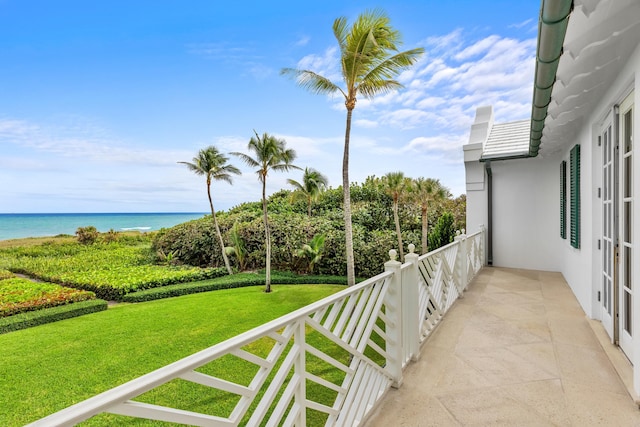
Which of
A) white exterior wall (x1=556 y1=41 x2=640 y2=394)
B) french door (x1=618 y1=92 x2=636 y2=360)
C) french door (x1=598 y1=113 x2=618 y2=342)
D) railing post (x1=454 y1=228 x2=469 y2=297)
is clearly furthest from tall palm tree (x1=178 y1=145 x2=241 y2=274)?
french door (x1=618 y1=92 x2=636 y2=360)

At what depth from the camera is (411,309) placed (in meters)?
3.01

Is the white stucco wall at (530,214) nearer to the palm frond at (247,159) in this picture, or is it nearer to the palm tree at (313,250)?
the palm tree at (313,250)

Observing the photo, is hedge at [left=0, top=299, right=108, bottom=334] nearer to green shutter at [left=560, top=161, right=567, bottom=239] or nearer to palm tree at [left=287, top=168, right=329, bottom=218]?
palm tree at [left=287, top=168, right=329, bottom=218]

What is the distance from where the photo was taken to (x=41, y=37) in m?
16.4

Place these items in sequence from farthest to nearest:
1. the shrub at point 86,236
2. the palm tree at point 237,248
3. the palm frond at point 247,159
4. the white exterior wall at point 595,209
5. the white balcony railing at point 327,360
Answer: the shrub at point 86,236 < the palm tree at point 237,248 < the palm frond at point 247,159 < the white exterior wall at point 595,209 < the white balcony railing at point 327,360

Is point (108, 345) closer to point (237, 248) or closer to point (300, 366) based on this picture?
point (300, 366)

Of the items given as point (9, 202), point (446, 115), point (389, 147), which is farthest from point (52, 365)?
point (9, 202)

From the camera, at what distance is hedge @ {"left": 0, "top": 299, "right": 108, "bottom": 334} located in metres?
7.06

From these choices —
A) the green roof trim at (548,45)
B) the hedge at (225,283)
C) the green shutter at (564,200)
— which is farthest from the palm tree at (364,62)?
the hedge at (225,283)

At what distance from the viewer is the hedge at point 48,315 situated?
23.2 feet

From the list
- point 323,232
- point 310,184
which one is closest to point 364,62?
point 323,232

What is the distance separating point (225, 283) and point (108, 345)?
18.4ft

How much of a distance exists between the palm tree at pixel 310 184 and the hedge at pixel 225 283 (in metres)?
4.55

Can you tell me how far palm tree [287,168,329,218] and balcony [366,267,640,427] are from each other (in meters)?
11.7
